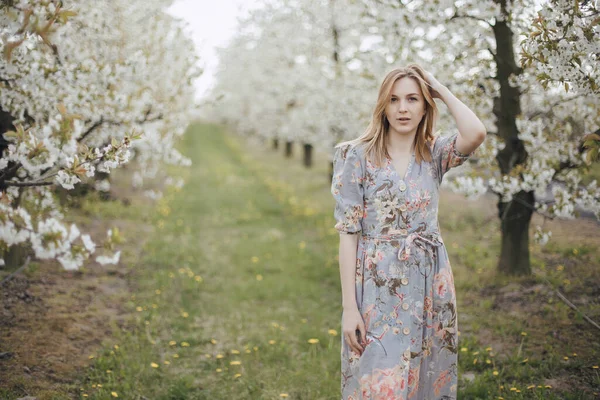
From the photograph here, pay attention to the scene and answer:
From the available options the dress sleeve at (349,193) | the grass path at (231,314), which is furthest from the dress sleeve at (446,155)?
the grass path at (231,314)

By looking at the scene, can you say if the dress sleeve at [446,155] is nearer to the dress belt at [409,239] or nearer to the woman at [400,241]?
the woman at [400,241]

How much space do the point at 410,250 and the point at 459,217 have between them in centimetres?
810

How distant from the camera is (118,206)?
1062cm

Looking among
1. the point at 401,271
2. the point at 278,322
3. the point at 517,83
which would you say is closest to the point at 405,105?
the point at 401,271

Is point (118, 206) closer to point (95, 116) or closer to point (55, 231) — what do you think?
point (95, 116)

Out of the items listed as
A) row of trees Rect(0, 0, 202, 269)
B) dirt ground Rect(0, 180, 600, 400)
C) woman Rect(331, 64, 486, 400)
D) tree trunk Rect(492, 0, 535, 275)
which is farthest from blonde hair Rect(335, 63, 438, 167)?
tree trunk Rect(492, 0, 535, 275)

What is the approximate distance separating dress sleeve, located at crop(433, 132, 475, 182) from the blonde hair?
0.05 meters

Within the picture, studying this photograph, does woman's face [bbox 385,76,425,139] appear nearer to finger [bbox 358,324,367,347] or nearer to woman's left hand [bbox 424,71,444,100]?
woman's left hand [bbox 424,71,444,100]

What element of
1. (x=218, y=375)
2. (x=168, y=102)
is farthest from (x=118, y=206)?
(x=218, y=375)

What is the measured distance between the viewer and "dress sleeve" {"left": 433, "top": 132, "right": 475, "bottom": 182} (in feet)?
8.62

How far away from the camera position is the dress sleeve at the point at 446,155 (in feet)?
8.62

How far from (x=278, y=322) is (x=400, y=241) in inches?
127

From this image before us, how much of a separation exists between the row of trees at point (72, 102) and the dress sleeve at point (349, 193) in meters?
1.52

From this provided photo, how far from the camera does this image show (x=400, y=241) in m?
2.55
